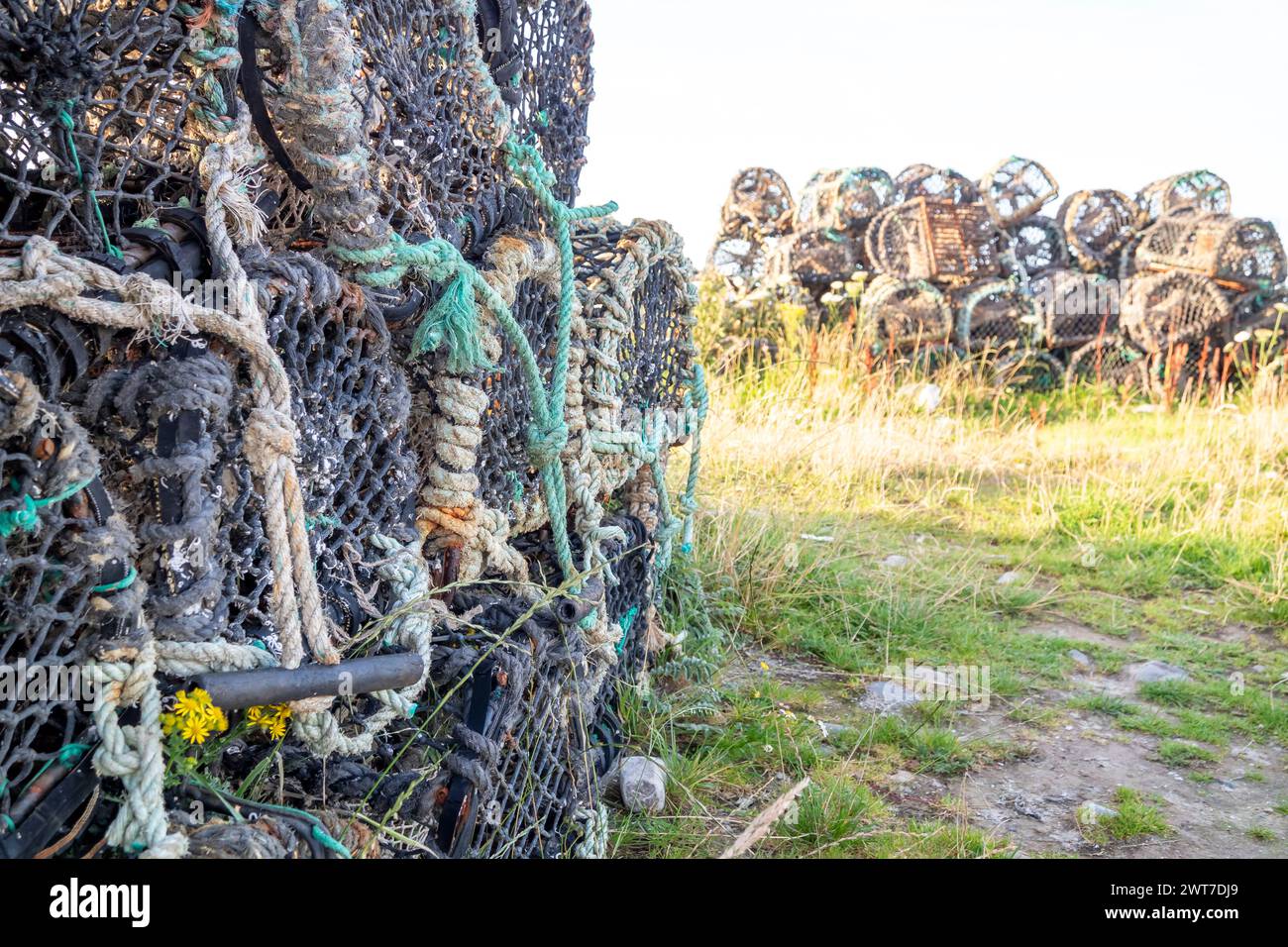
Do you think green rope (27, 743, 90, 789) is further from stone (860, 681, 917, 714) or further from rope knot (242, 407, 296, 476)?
stone (860, 681, 917, 714)

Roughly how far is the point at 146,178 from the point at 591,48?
51.6 inches

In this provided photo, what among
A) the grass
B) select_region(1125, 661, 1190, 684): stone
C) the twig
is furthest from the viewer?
select_region(1125, 661, 1190, 684): stone

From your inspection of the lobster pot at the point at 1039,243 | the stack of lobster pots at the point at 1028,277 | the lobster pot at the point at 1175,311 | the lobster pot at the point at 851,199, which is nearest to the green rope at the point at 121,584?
the stack of lobster pots at the point at 1028,277

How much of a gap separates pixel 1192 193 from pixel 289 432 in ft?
32.2

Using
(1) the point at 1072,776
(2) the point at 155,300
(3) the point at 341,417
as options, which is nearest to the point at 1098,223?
(1) the point at 1072,776

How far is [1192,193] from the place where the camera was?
884 cm

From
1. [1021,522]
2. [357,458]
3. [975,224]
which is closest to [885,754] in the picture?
[357,458]

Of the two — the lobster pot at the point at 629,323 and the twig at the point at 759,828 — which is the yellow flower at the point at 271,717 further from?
the lobster pot at the point at 629,323

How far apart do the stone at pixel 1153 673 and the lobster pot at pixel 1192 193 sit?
7.01 meters

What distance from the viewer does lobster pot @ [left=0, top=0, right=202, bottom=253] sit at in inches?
35.7

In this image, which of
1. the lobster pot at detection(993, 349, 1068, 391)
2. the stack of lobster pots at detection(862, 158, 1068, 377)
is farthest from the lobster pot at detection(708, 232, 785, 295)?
the lobster pot at detection(993, 349, 1068, 391)

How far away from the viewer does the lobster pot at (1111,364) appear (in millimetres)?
7883

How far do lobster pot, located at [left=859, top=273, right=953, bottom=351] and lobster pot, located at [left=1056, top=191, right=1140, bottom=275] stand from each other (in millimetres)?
1919

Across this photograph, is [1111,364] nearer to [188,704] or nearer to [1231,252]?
[1231,252]
